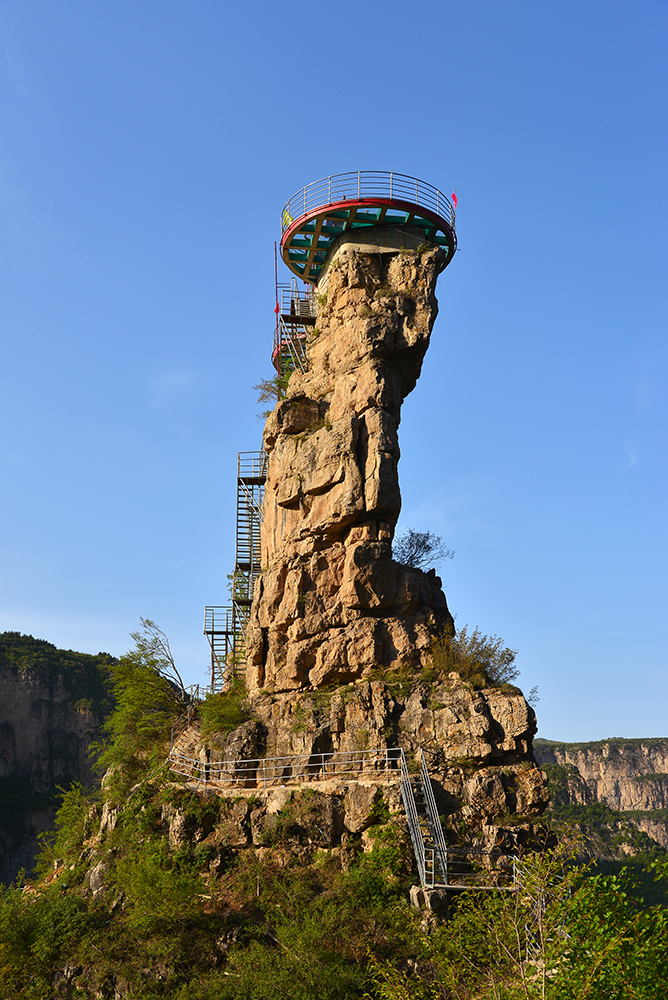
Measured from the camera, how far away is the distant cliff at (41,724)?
3275 inches

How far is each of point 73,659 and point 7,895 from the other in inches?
3380

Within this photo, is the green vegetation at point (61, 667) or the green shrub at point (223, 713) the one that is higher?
the green vegetation at point (61, 667)

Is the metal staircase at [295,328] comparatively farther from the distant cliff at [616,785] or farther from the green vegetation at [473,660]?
the distant cliff at [616,785]

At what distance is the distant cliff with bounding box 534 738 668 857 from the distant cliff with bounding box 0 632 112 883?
5419 cm

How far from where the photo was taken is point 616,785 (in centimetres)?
12900

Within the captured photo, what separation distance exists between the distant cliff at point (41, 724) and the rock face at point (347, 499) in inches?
2655

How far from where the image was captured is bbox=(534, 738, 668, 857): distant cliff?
291 feet

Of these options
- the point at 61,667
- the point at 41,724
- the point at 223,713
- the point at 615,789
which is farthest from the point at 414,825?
the point at 615,789

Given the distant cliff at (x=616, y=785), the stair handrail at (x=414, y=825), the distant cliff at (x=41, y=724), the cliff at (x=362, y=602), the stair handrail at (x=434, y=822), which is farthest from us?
the distant cliff at (x=616, y=785)

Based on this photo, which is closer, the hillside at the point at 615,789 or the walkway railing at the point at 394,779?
the walkway railing at the point at 394,779

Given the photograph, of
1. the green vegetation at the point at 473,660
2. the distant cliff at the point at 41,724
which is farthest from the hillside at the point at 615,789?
the green vegetation at the point at 473,660

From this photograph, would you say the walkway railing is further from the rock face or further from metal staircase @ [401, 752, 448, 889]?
the rock face

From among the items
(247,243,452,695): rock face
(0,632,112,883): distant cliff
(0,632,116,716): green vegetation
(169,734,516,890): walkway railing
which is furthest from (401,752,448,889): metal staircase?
(0,632,116,716): green vegetation

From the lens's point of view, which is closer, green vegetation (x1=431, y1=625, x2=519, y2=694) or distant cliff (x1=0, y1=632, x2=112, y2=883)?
green vegetation (x1=431, y1=625, x2=519, y2=694)
